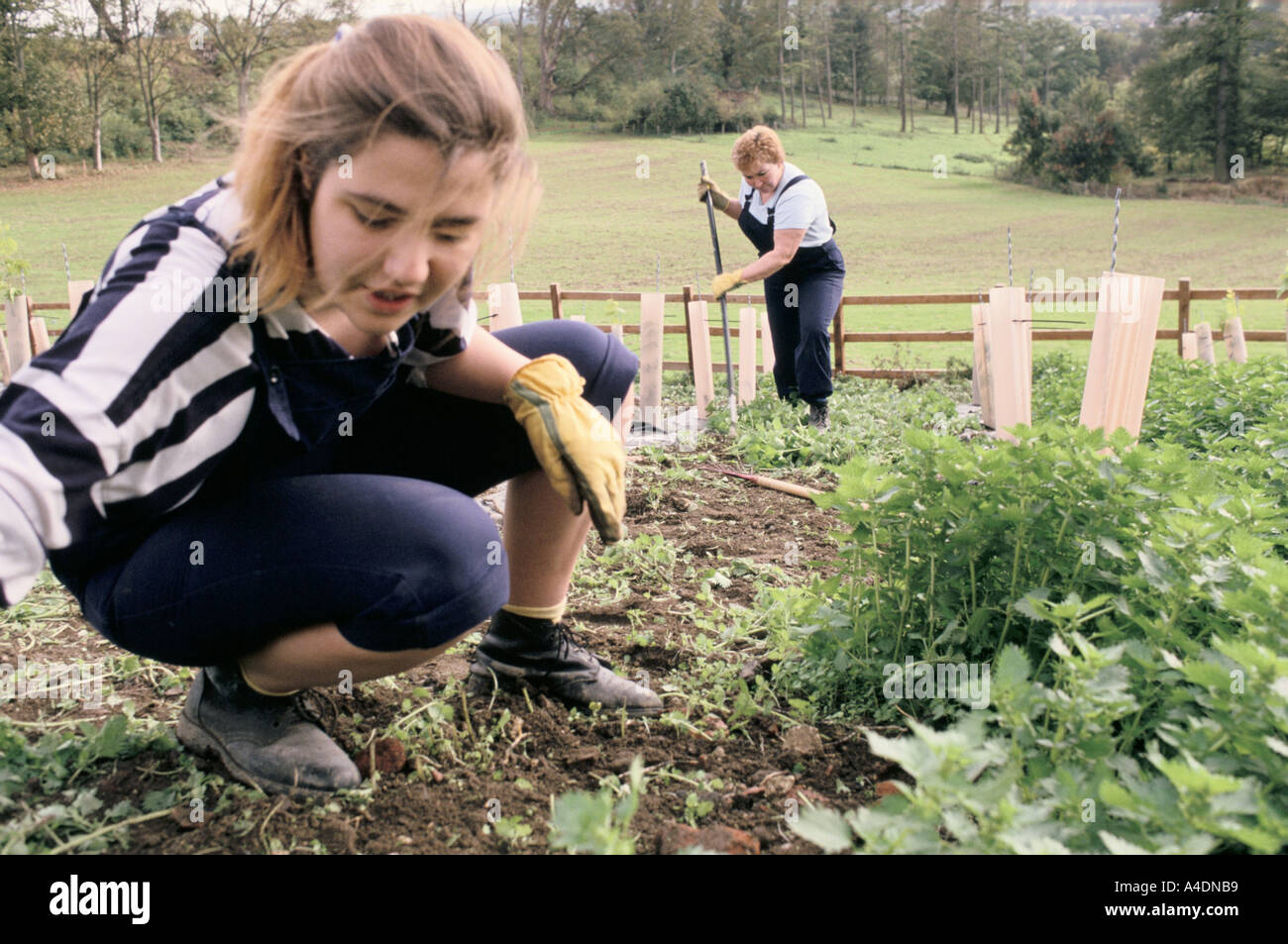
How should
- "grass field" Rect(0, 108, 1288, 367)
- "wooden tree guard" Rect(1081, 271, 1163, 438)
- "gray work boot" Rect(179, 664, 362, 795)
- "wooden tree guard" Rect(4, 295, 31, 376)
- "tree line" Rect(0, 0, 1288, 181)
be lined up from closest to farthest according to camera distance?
"gray work boot" Rect(179, 664, 362, 795)
"wooden tree guard" Rect(1081, 271, 1163, 438)
"wooden tree guard" Rect(4, 295, 31, 376)
"tree line" Rect(0, 0, 1288, 181)
"grass field" Rect(0, 108, 1288, 367)

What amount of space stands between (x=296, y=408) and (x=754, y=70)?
37.0m

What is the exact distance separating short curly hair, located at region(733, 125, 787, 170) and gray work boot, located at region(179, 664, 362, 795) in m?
5.55

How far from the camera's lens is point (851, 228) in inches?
1137

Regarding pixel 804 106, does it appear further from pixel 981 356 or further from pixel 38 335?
pixel 38 335

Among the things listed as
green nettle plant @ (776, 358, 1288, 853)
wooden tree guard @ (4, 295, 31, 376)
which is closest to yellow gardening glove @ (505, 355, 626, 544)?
green nettle plant @ (776, 358, 1288, 853)

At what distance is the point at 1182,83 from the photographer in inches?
1497

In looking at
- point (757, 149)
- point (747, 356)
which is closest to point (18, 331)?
point (747, 356)

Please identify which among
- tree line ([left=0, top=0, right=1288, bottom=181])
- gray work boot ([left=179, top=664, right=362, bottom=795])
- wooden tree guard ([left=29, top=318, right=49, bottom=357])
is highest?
tree line ([left=0, top=0, right=1288, bottom=181])

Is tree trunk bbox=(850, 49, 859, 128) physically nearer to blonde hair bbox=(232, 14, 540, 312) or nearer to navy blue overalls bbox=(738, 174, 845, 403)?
navy blue overalls bbox=(738, 174, 845, 403)

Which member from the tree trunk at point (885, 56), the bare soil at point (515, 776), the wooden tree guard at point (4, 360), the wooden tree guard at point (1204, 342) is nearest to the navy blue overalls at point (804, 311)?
the wooden tree guard at point (1204, 342)

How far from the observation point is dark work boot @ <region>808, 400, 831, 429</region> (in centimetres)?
649

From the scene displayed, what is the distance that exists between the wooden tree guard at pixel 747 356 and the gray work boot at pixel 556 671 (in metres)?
5.25

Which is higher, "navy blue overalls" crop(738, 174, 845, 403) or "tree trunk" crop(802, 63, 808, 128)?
"tree trunk" crop(802, 63, 808, 128)
